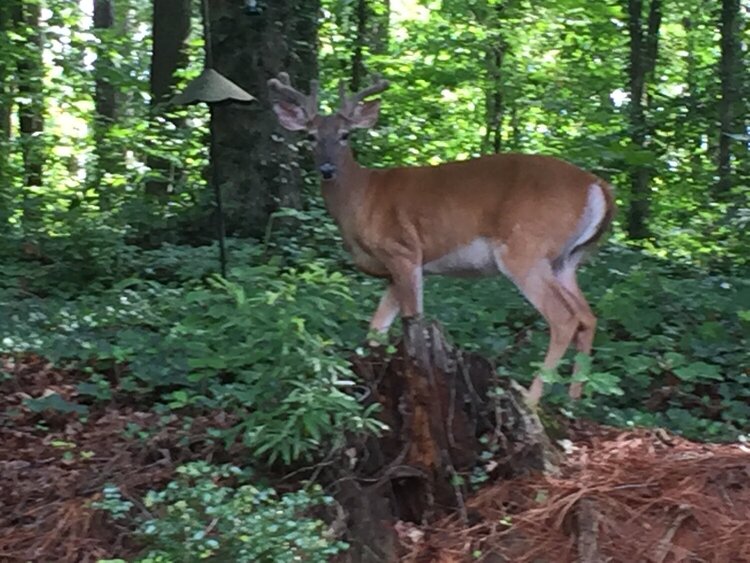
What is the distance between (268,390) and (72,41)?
467 inches

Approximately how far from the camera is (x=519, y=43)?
1277 centimetres

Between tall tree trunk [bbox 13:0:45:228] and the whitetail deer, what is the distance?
7461mm

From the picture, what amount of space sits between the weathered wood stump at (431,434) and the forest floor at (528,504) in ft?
0.29

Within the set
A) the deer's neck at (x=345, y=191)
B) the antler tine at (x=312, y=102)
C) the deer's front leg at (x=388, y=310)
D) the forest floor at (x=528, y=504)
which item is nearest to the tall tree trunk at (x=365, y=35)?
the antler tine at (x=312, y=102)

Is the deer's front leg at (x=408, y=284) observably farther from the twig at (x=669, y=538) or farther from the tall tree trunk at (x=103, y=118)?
the tall tree trunk at (x=103, y=118)

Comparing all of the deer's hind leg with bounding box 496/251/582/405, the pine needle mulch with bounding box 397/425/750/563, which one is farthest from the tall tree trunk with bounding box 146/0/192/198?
the pine needle mulch with bounding box 397/425/750/563

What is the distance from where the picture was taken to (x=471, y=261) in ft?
20.0

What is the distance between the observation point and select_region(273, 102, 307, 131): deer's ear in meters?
6.52

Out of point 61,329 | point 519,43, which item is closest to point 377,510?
point 61,329

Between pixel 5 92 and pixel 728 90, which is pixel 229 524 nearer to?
pixel 728 90

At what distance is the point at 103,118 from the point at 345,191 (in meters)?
8.16

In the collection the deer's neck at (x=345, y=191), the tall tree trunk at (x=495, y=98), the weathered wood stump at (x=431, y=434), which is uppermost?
the tall tree trunk at (x=495, y=98)

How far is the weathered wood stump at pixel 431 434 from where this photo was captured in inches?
144

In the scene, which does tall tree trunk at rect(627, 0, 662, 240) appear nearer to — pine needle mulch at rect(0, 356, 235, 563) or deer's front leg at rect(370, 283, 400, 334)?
deer's front leg at rect(370, 283, 400, 334)
